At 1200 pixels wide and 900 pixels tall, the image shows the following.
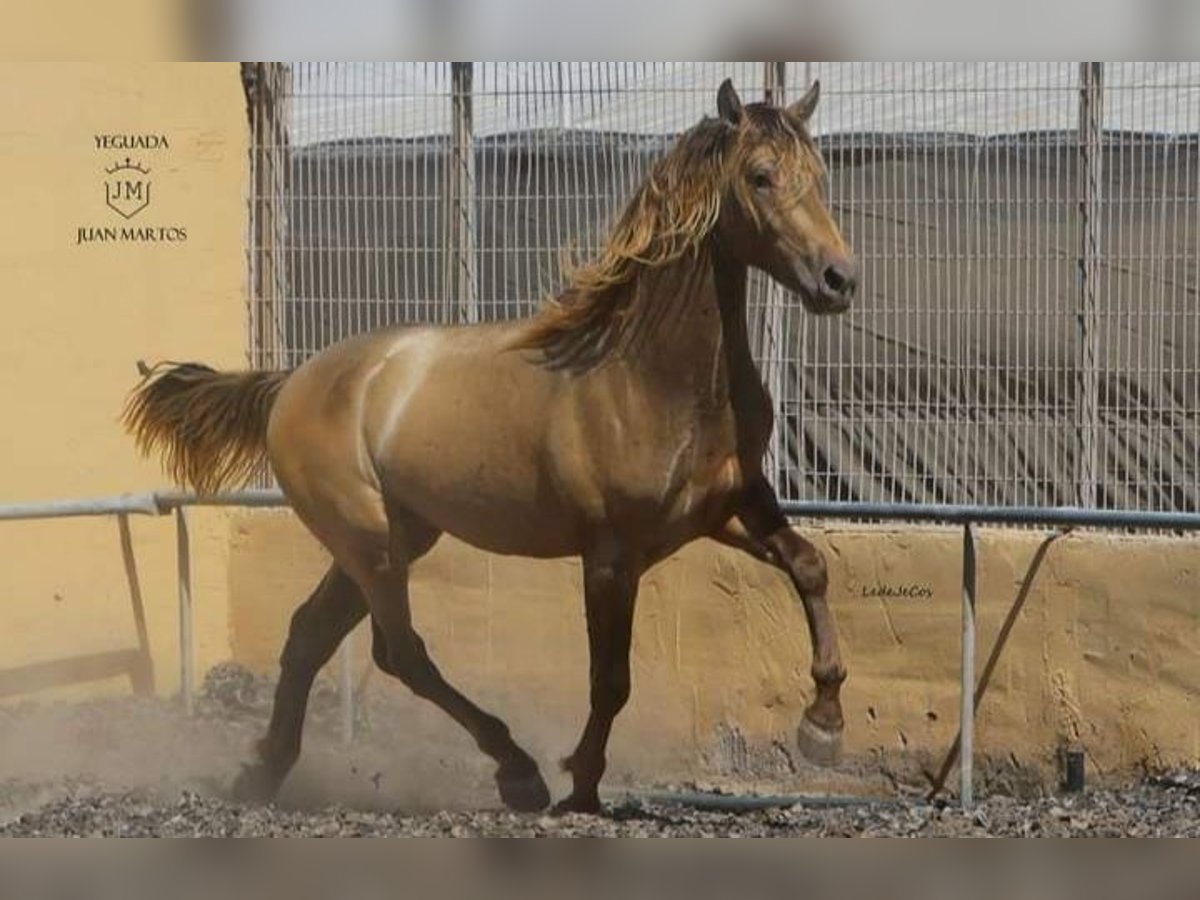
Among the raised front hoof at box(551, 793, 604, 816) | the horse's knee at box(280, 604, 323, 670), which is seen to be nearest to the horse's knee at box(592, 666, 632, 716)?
the raised front hoof at box(551, 793, 604, 816)

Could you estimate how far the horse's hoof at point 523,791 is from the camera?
11188 mm

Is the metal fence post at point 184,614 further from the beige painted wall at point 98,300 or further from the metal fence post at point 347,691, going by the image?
the metal fence post at point 347,691

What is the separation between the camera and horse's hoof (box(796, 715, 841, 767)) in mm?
10961

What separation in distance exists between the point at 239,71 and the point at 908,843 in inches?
154

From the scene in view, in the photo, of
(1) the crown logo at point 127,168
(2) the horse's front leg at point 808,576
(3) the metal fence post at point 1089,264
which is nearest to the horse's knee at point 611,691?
(2) the horse's front leg at point 808,576

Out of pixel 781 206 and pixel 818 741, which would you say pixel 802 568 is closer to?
pixel 818 741

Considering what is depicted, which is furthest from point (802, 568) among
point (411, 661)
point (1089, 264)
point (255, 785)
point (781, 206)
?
point (255, 785)

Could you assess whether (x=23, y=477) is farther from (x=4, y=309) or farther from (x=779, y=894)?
(x=779, y=894)

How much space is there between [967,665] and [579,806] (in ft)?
5.06

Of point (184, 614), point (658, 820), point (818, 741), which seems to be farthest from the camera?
point (184, 614)

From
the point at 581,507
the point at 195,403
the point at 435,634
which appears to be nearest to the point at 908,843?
the point at 581,507

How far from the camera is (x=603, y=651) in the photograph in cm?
1097

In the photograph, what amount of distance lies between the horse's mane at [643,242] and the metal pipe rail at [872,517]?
1.11 meters
